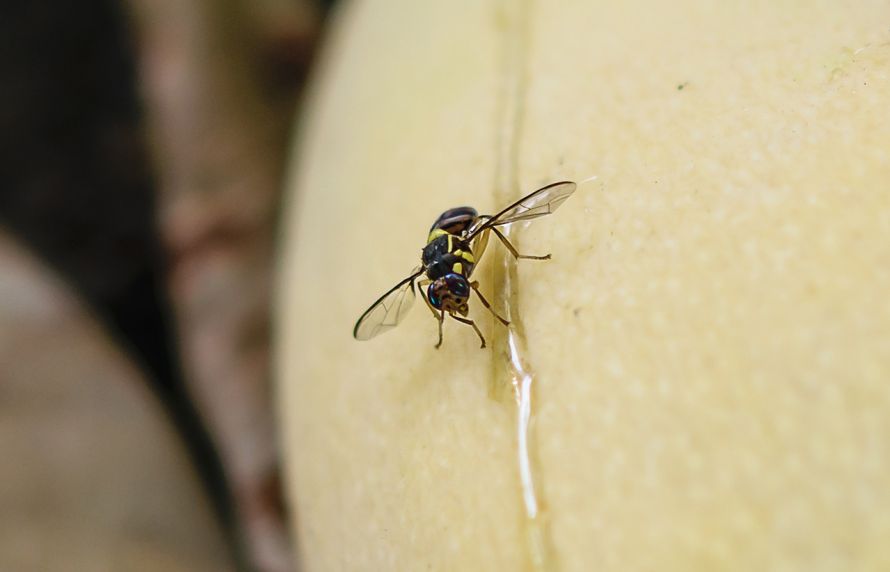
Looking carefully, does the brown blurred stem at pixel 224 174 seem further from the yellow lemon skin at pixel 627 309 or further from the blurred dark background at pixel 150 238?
the yellow lemon skin at pixel 627 309

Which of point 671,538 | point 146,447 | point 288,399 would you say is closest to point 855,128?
point 671,538

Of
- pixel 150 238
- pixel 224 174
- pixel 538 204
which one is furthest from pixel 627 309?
pixel 150 238

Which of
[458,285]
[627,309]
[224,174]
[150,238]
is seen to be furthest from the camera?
[150,238]

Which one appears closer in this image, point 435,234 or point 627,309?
point 627,309

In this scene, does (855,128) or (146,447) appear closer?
→ (855,128)

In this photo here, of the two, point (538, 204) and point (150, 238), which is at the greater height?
point (538, 204)

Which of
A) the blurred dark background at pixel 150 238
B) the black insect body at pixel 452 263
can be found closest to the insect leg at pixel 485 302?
the black insect body at pixel 452 263

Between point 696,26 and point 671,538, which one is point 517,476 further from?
point 696,26

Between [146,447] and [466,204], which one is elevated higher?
[466,204]

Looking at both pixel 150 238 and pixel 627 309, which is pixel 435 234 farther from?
pixel 150 238
